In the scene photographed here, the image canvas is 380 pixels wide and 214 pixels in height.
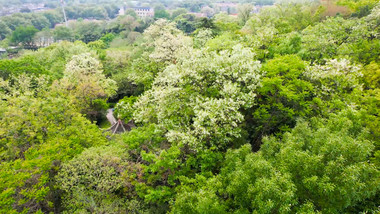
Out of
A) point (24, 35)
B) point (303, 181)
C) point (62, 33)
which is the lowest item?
point (24, 35)

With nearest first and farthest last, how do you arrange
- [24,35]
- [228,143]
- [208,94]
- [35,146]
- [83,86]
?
[228,143] < [208,94] < [35,146] < [83,86] < [24,35]

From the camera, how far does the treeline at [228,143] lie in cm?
972

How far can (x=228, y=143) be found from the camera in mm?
16922

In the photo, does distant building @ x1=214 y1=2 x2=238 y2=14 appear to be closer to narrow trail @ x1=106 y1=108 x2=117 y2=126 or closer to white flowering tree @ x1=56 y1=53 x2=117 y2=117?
narrow trail @ x1=106 y1=108 x2=117 y2=126

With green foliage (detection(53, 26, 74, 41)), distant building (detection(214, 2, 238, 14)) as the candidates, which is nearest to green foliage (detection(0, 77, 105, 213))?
green foliage (detection(53, 26, 74, 41))

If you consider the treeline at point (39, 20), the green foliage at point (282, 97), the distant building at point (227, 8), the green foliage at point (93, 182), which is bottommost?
the treeline at point (39, 20)

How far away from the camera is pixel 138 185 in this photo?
14.9 meters

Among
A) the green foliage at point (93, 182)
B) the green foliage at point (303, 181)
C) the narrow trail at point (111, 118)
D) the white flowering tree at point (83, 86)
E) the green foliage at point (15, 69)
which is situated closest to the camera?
the green foliage at point (303, 181)

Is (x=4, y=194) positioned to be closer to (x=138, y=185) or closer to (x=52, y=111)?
(x=138, y=185)

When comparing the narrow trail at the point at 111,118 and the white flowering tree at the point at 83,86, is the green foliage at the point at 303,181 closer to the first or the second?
the white flowering tree at the point at 83,86

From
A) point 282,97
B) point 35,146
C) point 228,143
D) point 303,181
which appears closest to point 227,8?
point 282,97

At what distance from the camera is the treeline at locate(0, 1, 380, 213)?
31.9ft

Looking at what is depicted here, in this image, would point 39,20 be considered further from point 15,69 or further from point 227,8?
point 227,8

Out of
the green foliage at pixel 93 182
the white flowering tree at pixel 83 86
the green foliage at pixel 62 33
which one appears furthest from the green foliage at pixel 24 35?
the green foliage at pixel 93 182
